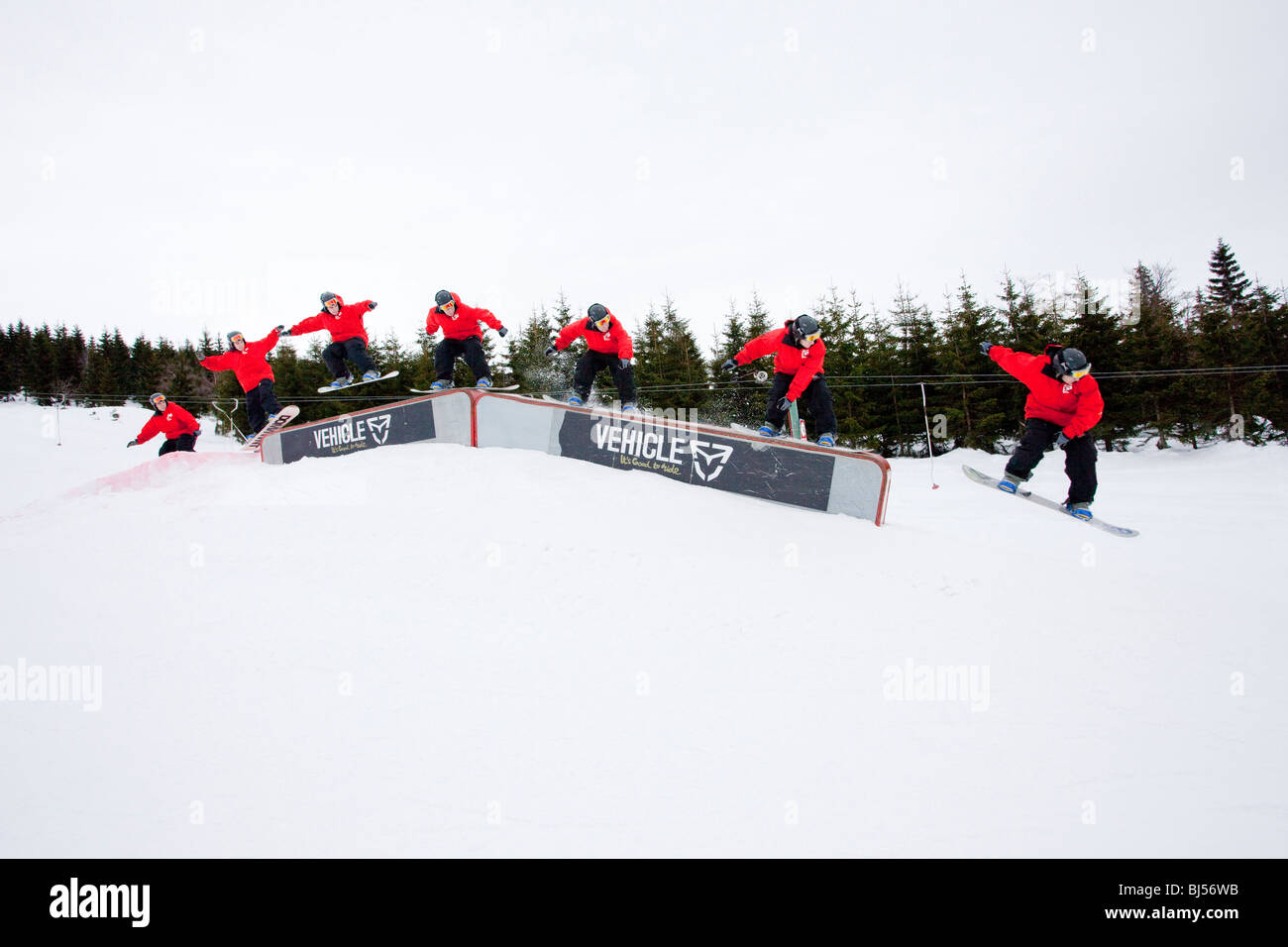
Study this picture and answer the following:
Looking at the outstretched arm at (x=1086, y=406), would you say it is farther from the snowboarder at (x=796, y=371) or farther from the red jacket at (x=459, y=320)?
the red jacket at (x=459, y=320)

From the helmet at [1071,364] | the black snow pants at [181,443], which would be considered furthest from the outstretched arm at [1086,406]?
the black snow pants at [181,443]

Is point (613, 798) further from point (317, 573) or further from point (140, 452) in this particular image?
point (140, 452)

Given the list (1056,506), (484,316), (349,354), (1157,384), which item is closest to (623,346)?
(484,316)

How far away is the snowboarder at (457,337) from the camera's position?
978cm

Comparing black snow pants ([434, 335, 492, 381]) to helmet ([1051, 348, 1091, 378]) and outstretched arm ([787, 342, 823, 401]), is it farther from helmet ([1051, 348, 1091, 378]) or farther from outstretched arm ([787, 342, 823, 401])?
helmet ([1051, 348, 1091, 378])

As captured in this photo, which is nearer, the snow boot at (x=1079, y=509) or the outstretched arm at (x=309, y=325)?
the snow boot at (x=1079, y=509)

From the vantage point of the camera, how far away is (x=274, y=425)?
11.8 m

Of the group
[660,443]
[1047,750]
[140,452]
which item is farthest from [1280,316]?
[140,452]

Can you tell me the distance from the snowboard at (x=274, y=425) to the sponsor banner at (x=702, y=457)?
5755 millimetres

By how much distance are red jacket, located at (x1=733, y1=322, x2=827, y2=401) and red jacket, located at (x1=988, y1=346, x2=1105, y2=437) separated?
1944mm

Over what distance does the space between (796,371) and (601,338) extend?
283cm

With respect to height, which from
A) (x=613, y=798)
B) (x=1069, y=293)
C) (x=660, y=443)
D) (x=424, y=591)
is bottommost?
(x=613, y=798)

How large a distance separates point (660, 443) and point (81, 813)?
20.9 feet
